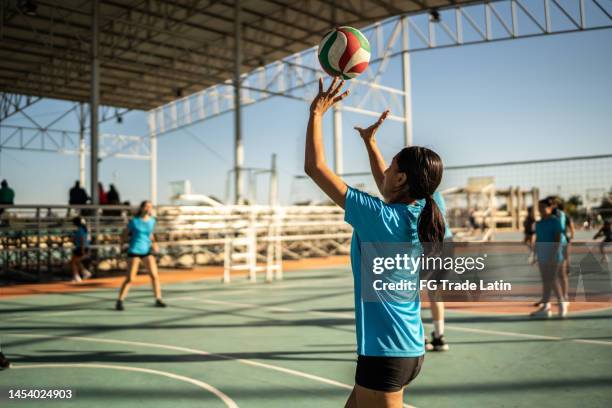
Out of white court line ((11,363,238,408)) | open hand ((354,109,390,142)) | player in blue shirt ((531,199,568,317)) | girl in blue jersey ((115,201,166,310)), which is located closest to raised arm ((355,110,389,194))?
open hand ((354,109,390,142))

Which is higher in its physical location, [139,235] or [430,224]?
[430,224]

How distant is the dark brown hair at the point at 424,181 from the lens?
201 cm

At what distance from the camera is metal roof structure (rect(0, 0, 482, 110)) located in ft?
58.8

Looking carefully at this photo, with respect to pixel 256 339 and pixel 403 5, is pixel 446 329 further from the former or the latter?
pixel 403 5

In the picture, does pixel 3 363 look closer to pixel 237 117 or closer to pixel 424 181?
pixel 424 181

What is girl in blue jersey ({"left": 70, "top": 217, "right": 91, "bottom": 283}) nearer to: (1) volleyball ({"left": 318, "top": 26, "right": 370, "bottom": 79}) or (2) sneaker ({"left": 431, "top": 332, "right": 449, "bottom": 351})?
(2) sneaker ({"left": 431, "top": 332, "right": 449, "bottom": 351})

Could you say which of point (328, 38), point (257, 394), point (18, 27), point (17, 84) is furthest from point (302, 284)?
point (17, 84)

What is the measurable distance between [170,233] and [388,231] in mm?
14853

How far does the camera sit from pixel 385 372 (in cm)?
196

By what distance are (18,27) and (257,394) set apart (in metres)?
19.5

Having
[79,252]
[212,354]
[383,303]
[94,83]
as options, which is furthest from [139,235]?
[94,83]

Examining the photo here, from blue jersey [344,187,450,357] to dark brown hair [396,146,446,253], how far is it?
0.04m

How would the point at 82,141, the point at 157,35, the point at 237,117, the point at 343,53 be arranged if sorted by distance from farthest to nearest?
1. the point at 82,141
2. the point at 157,35
3. the point at 237,117
4. the point at 343,53

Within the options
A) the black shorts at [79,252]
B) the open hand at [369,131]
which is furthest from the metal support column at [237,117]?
the open hand at [369,131]
